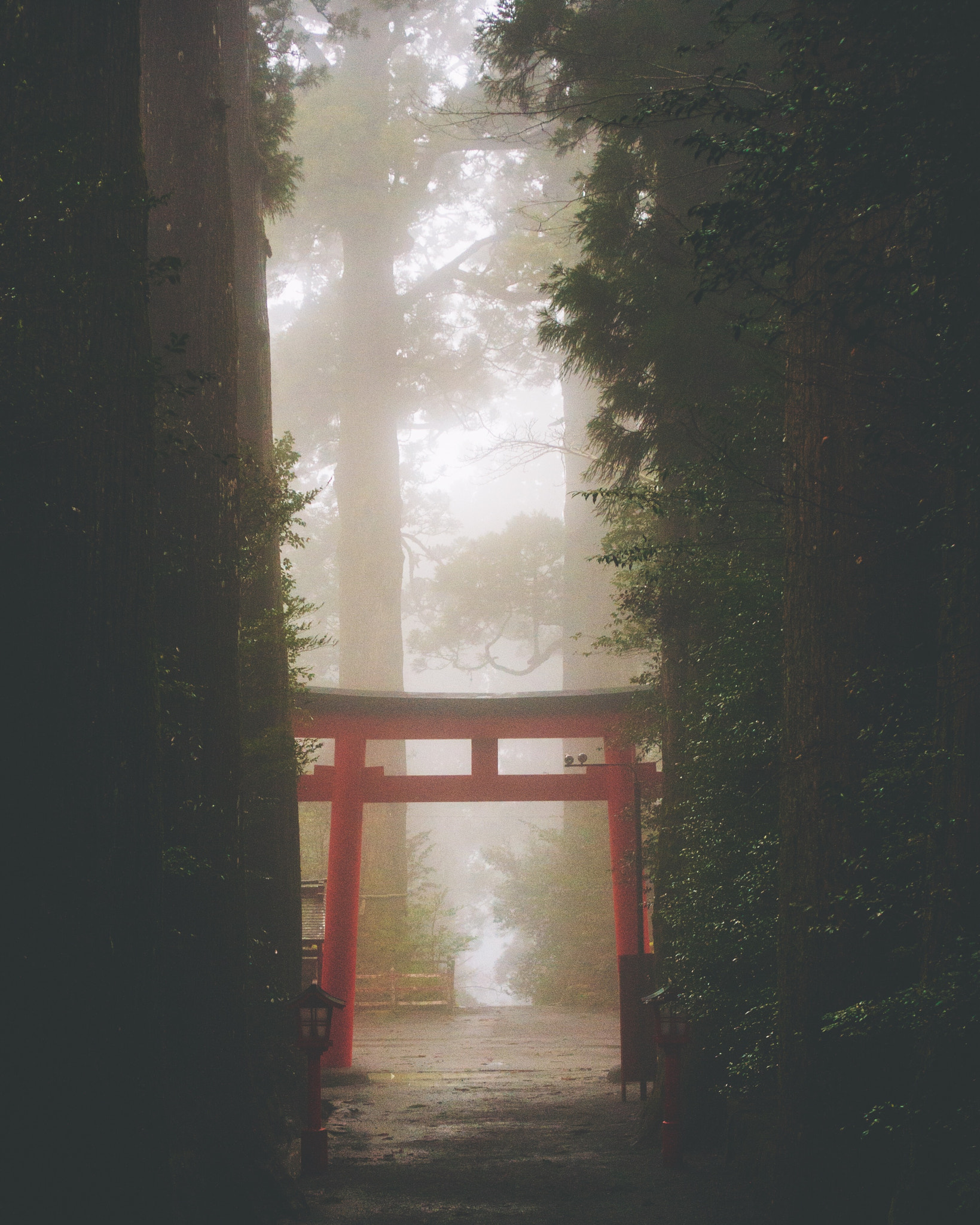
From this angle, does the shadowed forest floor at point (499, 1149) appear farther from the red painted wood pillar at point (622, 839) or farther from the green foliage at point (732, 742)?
the red painted wood pillar at point (622, 839)

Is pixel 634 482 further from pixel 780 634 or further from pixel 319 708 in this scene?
pixel 319 708

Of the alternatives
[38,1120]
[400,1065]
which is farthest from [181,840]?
[400,1065]

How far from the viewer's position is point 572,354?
7059mm

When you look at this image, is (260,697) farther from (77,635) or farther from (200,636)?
(77,635)

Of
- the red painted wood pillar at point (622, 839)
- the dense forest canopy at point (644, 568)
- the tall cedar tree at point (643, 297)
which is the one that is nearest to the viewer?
the dense forest canopy at point (644, 568)

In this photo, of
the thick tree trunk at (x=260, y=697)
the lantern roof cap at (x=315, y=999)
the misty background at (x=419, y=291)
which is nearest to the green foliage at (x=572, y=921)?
the misty background at (x=419, y=291)

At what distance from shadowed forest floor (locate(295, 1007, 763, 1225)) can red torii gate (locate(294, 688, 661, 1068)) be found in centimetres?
130

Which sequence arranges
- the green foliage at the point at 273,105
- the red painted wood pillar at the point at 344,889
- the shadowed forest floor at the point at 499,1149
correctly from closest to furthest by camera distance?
1. the shadowed forest floor at the point at 499,1149
2. the green foliage at the point at 273,105
3. the red painted wood pillar at the point at 344,889

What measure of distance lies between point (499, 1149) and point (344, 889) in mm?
3946

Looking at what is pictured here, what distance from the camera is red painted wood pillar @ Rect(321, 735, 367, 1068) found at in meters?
10.3

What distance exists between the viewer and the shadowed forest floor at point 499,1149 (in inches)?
212

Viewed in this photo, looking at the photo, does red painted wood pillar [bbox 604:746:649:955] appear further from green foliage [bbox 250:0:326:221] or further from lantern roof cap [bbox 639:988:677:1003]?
green foliage [bbox 250:0:326:221]

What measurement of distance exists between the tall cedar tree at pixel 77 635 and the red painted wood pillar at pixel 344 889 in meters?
7.15

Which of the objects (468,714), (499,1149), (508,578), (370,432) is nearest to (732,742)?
(499,1149)
